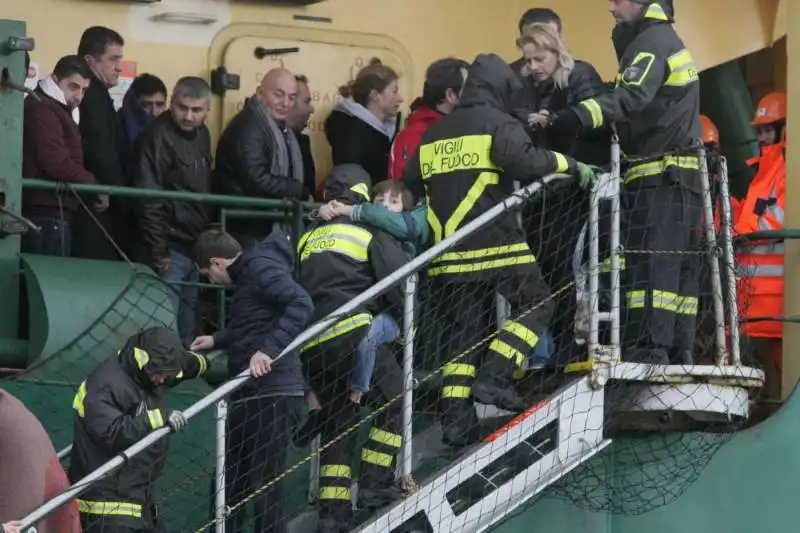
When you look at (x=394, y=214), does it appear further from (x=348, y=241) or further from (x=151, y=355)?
(x=151, y=355)

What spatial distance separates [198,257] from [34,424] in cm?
134

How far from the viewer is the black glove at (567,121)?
26.8ft

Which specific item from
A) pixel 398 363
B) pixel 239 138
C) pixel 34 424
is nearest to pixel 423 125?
pixel 239 138

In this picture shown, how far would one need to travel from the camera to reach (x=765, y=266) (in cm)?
926

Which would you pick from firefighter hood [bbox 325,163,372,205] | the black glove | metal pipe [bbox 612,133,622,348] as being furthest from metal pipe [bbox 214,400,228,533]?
the black glove

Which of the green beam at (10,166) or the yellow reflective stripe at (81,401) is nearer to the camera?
the yellow reflective stripe at (81,401)

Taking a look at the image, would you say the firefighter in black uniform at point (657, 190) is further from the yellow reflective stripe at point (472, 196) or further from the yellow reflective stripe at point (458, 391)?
the yellow reflective stripe at point (458, 391)

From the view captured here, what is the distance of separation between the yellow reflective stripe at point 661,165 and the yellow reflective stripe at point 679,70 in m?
0.37

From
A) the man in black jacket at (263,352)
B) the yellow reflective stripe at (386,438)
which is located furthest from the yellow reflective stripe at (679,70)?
the yellow reflective stripe at (386,438)

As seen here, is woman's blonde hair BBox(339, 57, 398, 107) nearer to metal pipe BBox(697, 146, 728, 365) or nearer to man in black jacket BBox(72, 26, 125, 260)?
man in black jacket BBox(72, 26, 125, 260)

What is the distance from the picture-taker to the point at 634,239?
8328mm

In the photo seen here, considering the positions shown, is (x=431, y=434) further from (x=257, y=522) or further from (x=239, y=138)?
(x=239, y=138)

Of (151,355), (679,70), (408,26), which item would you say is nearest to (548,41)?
(679,70)

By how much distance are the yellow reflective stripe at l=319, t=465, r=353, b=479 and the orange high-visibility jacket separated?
2017 mm
